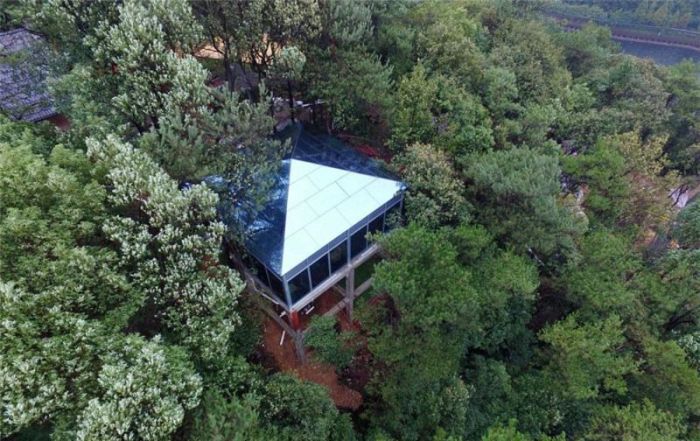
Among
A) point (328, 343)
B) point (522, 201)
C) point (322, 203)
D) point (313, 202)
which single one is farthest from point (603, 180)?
point (328, 343)

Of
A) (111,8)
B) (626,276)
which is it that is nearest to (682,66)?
(626,276)

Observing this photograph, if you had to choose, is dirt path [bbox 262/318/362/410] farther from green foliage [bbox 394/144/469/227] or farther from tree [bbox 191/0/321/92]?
tree [bbox 191/0/321/92]

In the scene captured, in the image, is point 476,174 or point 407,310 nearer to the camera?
point 407,310

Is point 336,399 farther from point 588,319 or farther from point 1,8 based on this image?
point 1,8

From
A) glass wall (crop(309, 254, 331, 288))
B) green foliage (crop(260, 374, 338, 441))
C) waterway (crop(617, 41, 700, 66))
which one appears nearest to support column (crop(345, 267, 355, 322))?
glass wall (crop(309, 254, 331, 288))

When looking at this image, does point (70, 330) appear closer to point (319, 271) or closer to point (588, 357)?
point (319, 271)

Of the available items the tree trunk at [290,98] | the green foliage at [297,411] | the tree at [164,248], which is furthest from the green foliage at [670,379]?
the tree trunk at [290,98]
